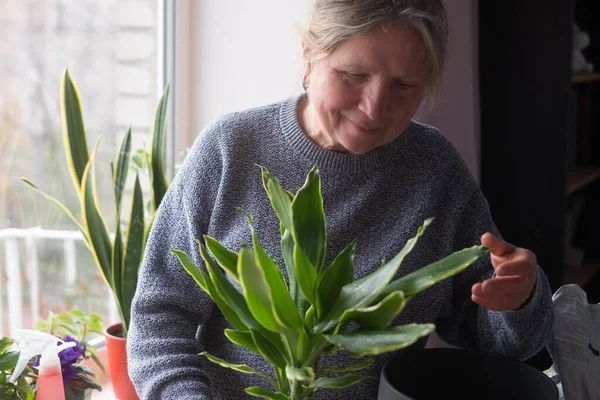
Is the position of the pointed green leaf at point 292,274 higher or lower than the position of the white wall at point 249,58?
lower

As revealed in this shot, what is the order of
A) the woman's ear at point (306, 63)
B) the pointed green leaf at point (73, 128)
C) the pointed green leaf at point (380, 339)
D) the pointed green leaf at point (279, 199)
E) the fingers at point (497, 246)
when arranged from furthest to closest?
1. the pointed green leaf at point (73, 128)
2. the woman's ear at point (306, 63)
3. the fingers at point (497, 246)
4. the pointed green leaf at point (279, 199)
5. the pointed green leaf at point (380, 339)

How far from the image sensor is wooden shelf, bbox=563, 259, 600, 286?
329cm

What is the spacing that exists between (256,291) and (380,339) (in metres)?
0.13

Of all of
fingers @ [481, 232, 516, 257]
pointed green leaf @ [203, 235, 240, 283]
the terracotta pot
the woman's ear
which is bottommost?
the terracotta pot

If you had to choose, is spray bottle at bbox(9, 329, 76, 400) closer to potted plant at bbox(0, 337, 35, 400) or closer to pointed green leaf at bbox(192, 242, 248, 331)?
potted plant at bbox(0, 337, 35, 400)

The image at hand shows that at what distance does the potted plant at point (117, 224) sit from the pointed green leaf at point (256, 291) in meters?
0.99

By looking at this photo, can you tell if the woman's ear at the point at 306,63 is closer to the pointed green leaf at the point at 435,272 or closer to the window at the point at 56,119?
the pointed green leaf at the point at 435,272

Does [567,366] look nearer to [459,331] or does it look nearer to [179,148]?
[459,331]

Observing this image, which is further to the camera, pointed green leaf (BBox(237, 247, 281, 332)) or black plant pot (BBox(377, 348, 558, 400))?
black plant pot (BBox(377, 348, 558, 400))

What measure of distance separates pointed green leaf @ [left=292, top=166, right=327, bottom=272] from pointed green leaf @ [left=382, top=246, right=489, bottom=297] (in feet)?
0.31

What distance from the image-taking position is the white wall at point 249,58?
2.20m

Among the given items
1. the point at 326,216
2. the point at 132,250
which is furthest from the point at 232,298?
the point at 132,250

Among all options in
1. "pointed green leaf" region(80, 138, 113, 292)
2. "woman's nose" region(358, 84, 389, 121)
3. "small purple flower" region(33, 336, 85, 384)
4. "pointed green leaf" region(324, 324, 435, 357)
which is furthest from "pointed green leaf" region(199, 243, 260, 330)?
"pointed green leaf" region(80, 138, 113, 292)

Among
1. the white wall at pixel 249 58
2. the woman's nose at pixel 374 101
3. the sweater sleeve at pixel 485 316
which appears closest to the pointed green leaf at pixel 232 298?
the woman's nose at pixel 374 101
